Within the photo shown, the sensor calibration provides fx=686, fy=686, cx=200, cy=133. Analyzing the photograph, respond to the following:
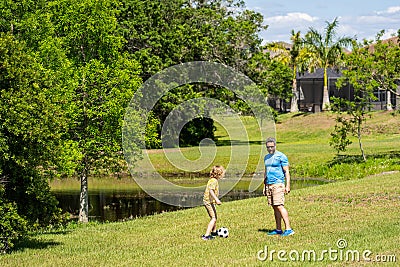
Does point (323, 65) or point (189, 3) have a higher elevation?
point (189, 3)

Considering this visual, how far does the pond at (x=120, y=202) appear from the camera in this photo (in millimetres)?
27453

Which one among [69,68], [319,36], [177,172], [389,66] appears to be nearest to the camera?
[69,68]

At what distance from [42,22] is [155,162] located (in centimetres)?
2195

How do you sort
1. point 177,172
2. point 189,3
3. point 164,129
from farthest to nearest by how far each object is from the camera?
1. point 189,3
2. point 164,129
3. point 177,172

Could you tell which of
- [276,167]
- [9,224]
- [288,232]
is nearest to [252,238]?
[288,232]

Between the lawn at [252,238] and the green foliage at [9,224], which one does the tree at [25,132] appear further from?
the lawn at [252,238]

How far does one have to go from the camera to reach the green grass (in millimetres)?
13180

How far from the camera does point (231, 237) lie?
50.6ft

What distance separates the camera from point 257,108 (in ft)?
175

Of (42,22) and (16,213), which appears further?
(42,22)

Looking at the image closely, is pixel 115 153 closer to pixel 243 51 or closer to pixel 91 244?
pixel 91 244

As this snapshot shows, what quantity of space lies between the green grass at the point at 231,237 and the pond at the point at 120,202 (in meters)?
5.20

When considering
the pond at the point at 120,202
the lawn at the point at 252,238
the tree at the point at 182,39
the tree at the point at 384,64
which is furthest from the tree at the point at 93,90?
the tree at the point at 182,39

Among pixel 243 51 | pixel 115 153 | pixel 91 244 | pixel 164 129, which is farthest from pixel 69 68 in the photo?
pixel 243 51
